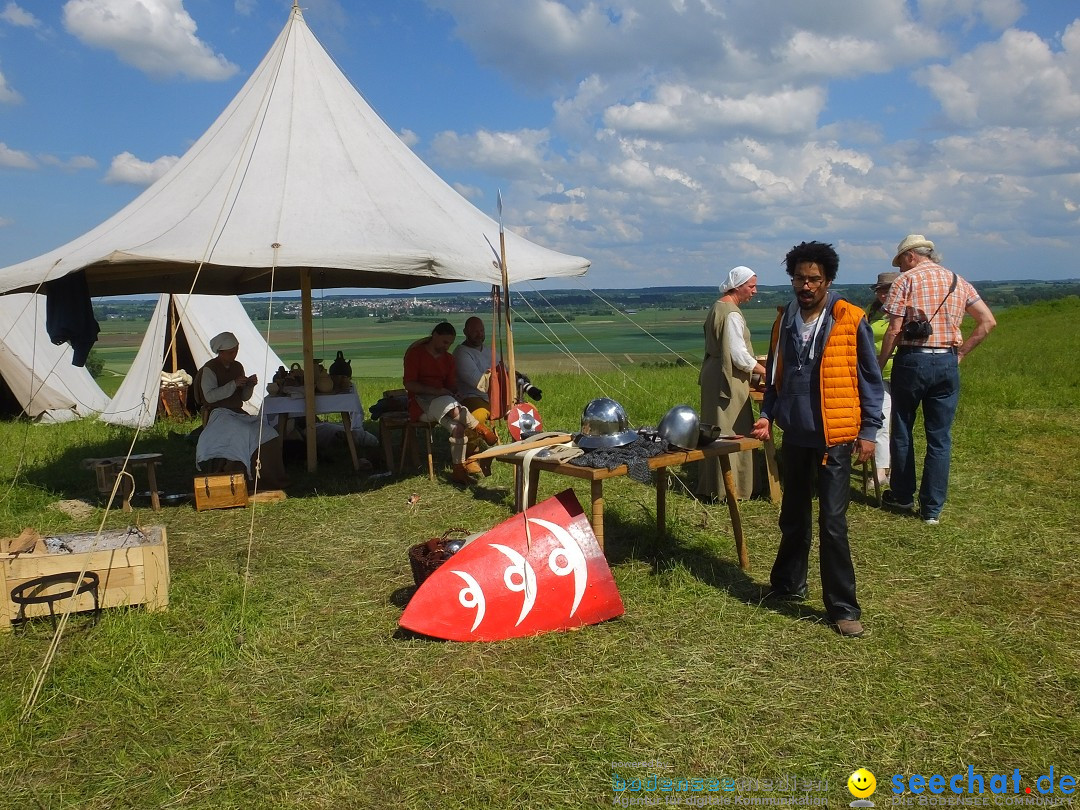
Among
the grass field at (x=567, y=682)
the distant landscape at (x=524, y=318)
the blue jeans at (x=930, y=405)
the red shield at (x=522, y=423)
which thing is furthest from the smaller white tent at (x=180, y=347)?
the blue jeans at (x=930, y=405)

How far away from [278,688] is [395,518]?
2.45 meters

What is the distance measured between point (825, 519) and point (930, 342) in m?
2.01

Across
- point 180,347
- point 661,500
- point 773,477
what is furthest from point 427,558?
point 180,347

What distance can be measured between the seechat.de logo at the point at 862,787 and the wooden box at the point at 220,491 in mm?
4643

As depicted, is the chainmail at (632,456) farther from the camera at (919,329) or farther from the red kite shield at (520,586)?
the camera at (919,329)

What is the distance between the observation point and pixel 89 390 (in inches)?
439

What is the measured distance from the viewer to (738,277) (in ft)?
17.6

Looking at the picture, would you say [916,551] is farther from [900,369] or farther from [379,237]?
[379,237]

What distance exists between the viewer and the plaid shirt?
16.1 feet

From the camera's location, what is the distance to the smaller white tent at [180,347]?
34.2 ft

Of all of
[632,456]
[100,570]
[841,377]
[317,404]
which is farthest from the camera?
[317,404]

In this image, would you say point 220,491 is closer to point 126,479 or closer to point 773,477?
point 126,479

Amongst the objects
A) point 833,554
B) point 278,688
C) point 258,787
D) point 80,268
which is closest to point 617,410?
point 833,554

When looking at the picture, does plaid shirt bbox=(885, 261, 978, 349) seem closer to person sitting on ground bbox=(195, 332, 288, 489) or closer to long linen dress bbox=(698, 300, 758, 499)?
long linen dress bbox=(698, 300, 758, 499)
